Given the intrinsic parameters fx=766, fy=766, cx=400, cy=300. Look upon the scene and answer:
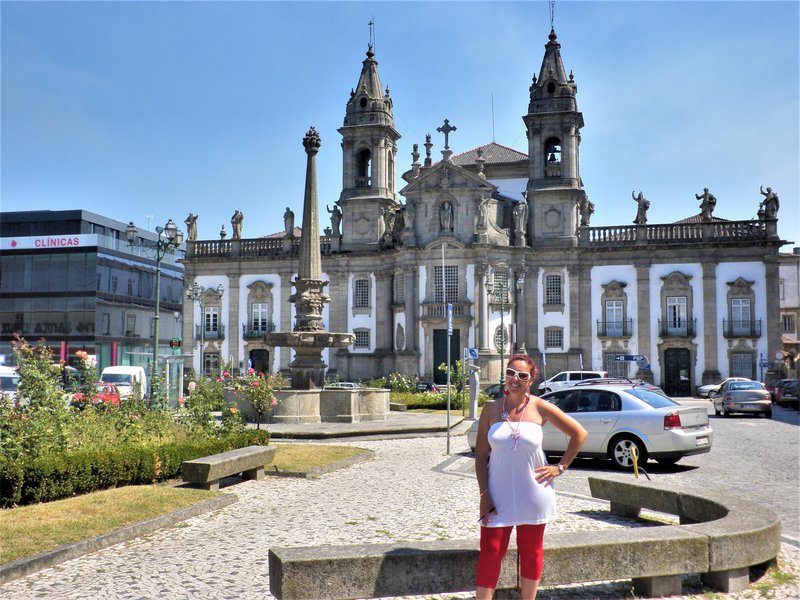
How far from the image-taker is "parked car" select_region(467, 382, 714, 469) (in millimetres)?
12508

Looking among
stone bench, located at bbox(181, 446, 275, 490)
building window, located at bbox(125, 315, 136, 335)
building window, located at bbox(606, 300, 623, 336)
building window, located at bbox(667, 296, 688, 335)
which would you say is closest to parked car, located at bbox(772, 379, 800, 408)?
building window, located at bbox(667, 296, 688, 335)

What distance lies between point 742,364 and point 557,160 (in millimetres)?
16347

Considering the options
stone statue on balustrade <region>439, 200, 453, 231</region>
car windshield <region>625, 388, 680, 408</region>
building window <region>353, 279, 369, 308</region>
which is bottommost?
car windshield <region>625, 388, 680, 408</region>

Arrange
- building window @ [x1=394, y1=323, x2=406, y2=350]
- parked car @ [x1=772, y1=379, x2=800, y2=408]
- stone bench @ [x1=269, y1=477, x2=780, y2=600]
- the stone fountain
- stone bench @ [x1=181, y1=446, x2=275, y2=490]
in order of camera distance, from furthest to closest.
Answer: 1. building window @ [x1=394, y1=323, x2=406, y2=350]
2. parked car @ [x1=772, y1=379, x2=800, y2=408]
3. the stone fountain
4. stone bench @ [x1=181, y1=446, x2=275, y2=490]
5. stone bench @ [x1=269, y1=477, x2=780, y2=600]

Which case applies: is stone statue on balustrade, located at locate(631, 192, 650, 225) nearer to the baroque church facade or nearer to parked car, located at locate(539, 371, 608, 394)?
the baroque church facade

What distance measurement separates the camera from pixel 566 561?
5.52 m

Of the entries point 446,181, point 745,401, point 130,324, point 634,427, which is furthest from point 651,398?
point 130,324

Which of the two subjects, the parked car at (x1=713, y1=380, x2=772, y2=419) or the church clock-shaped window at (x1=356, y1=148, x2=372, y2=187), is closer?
the parked car at (x1=713, y1=380, x2=772, y2=419)

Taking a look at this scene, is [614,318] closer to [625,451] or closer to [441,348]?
[441,348]

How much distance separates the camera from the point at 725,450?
16.0 m

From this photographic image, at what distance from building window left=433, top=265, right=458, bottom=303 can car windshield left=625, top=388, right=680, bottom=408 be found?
1261 inches

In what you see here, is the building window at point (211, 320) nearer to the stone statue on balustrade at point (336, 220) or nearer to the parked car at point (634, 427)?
the stone statue on balustrade at point (336, 220)

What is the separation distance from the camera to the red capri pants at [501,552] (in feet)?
16.3

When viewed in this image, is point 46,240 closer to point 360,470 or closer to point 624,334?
point 624,334
